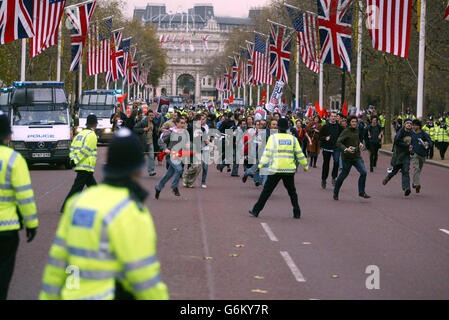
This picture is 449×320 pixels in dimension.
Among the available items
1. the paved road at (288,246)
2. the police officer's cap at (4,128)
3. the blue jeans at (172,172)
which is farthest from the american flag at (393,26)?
the police officer's cap at (4,128)

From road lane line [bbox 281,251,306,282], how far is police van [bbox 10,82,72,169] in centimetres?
1506

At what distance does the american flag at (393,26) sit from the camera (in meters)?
24.2

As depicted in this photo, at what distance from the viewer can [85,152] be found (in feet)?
42.7

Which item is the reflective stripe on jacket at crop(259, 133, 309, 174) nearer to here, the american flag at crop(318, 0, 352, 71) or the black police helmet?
the black police helmet

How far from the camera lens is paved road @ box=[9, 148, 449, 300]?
26.7 ft

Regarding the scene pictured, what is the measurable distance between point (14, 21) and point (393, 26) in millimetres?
11971

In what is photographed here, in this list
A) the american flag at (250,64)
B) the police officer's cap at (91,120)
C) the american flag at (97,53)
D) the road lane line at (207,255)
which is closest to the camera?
the road lane line at (207,255)

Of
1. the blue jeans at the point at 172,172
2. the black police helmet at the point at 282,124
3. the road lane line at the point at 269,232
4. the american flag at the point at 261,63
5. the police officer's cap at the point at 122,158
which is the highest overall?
the american flag at the point at 261,63

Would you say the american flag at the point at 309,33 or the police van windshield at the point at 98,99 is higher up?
the american flag at the point at 309,33

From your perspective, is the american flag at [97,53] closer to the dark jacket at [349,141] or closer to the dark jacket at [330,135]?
the dark jacket at [330,135]

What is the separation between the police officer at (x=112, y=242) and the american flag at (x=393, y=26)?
2100cm

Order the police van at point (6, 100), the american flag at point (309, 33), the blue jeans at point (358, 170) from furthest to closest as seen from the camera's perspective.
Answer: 1. the american flag at point (309, 33)
2. the police van at point (6, 100)
3. the blue jeans at point (358, 170)

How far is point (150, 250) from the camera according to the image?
400 cm
